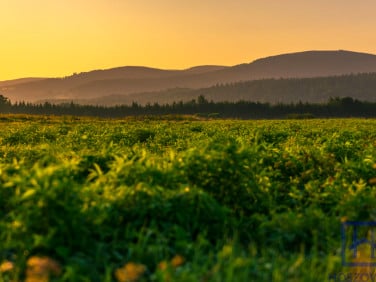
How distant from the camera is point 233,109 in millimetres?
143375

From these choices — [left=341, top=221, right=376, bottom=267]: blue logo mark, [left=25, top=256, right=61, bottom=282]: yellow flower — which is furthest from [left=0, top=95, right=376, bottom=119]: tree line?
[left=25, top=256, right=61, bottom=282]: yellow flower

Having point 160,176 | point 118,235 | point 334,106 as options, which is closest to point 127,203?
point 118,235

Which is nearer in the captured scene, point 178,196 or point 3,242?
point 3,242

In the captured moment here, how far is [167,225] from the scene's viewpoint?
5.88 m

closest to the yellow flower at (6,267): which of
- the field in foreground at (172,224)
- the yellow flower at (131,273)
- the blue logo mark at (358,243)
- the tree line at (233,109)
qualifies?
the field in foreground at (172,224)

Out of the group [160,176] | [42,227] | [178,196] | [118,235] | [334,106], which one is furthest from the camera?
[334,106]

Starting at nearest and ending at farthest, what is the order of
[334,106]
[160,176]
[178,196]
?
[178,196]
[160,176]
[334,106]

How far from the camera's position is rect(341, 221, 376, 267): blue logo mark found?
227 inches

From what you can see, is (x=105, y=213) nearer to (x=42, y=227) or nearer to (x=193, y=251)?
(x=42, y=227)

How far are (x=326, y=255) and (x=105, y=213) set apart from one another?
2.63m

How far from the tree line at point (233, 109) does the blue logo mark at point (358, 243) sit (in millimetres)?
123644

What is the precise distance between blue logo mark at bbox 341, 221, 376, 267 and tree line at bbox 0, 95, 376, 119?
406 feet

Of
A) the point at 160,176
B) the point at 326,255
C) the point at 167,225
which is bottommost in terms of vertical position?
the point at 326,255

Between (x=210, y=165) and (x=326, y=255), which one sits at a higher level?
(x=210, y=165)
